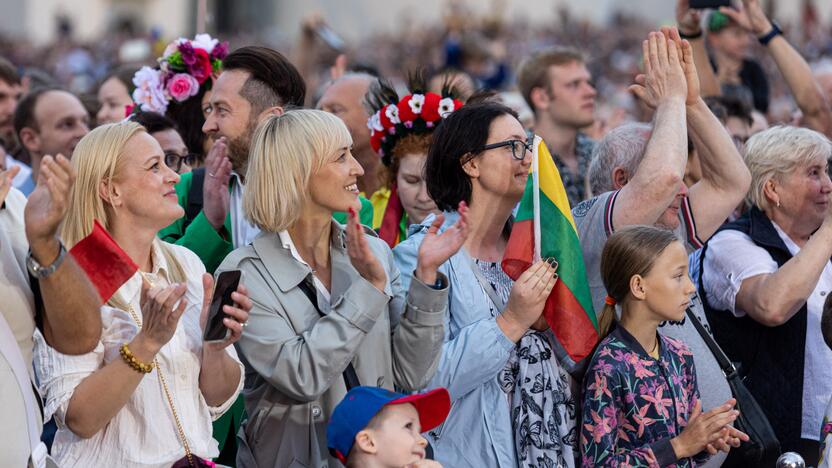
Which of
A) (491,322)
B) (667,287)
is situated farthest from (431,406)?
(667,287)

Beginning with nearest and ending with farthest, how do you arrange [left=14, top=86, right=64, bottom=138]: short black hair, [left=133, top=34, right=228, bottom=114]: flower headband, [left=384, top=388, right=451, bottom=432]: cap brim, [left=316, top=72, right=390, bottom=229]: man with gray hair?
[left=384, top=388, right=451, bottom=432]: cap brim, [left=133, top=34, right=228, bottom=114]: flower headband, [left=316, top=72, right=390, bottom=229]: man with gray hair, [left=14, top=86, right=64, bottom=138]: short black hair

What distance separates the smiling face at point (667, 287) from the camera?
4785 mm

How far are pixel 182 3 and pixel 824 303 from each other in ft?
182

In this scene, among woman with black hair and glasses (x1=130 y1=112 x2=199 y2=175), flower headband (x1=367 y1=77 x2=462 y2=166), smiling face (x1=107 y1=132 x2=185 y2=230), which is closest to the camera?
smiling face (x1=107 y1=132 x2=185 y2=230)

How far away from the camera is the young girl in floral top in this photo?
14.8ft

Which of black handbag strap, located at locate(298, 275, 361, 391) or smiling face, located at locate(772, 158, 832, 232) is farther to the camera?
smiling face, located at locate(772, 158, 832, 232)

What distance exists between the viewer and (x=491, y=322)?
4.62 meters

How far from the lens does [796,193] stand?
5.78m

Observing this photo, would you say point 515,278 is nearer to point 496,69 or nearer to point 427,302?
point 427,302

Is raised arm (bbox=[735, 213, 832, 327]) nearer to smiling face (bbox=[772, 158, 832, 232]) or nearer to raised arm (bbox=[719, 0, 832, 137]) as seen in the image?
smiling face (bbox=[772, 158, 832, 232])

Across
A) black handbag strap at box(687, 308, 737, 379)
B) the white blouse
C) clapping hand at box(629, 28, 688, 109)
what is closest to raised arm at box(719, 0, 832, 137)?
clapping hand at box(629, 28, 688, 109)

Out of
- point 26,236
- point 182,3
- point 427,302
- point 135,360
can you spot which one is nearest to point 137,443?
point 135,360


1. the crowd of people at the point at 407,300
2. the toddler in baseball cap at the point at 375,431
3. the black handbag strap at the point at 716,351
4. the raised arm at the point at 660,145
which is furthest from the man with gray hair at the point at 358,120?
the toddler in baseball cap at the point at 375,431

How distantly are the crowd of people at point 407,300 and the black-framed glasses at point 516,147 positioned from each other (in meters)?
0.01
